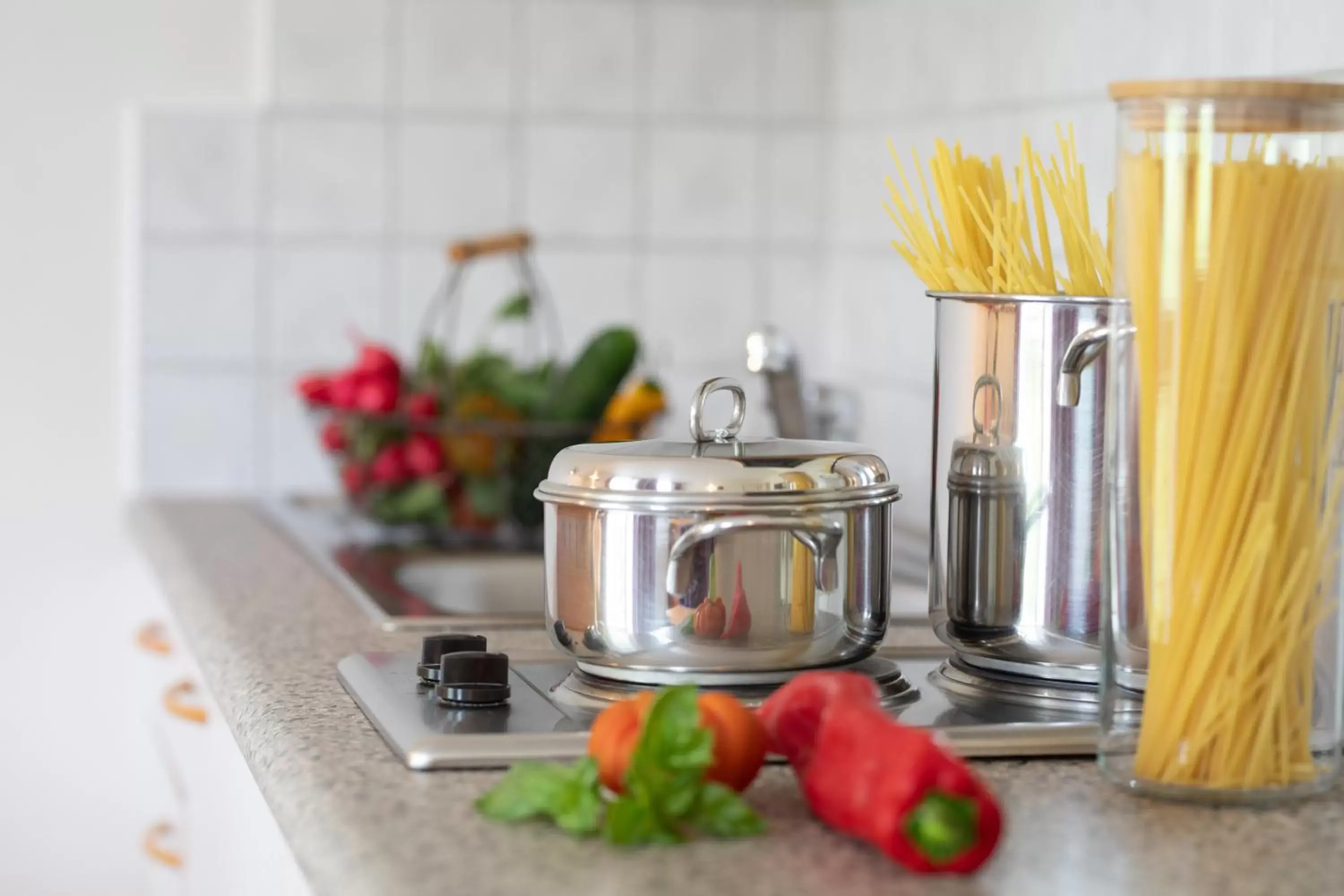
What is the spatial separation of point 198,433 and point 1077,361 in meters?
1.49

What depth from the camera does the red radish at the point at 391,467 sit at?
5.61 feet

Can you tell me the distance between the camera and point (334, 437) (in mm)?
1771

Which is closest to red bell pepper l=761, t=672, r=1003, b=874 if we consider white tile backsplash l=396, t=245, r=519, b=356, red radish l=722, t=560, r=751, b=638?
red radish l=722, t=560, r=751, b=638

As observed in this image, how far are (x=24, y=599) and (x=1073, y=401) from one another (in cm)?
161

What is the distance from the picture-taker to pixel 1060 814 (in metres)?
0.73

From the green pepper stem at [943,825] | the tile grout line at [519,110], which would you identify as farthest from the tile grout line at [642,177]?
the green pepper stem at [943,825]

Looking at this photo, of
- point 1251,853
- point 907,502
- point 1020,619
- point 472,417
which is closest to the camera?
point 1251,853

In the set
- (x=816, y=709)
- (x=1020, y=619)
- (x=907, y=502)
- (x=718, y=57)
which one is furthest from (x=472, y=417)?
(x=816, y=709)

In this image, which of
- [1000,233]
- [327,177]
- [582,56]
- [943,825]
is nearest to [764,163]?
[582,56]

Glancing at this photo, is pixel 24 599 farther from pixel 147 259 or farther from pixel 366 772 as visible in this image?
pixel 366 772

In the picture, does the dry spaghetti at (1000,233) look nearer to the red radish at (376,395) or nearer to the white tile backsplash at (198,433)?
the red radish at (376,395)

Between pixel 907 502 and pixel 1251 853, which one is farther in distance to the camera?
pixel 907 502

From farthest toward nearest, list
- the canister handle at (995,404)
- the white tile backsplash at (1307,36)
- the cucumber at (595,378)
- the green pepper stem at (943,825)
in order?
the cucumber at (595,378)
the white tile backsplash at (1307,36)
the canister handle at (995,404)
the green pepper stem at (943,825)

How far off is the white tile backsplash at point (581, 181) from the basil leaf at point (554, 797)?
152 cm
